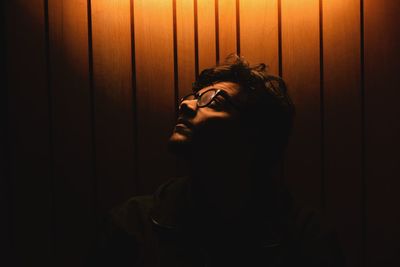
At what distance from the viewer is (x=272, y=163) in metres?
2.73

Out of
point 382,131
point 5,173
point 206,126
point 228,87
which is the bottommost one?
point 5,173

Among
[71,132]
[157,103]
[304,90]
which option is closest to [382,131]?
[304,90]

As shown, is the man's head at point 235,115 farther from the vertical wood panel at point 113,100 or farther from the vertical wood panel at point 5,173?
the vertical wood panel at point 5,173

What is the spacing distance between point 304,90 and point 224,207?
1.18 metres

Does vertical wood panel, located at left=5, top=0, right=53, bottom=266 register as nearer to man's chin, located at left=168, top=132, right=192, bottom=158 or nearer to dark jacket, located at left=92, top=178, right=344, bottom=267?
dark jacket, located at left=92, top=178, right=344, bottom=267

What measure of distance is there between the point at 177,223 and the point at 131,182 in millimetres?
785

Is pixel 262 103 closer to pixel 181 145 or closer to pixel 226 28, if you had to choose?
pixel 181 145

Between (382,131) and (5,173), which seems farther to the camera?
(382,131)

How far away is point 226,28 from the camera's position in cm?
310

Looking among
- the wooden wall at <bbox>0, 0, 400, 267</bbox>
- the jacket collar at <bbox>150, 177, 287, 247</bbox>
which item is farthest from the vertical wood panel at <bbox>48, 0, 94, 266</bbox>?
the jacket collar at <bbox>150, 177, 287, 247</bbox>

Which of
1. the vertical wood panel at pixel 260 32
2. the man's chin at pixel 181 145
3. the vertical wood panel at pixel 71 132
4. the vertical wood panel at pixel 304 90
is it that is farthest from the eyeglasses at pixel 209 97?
the vertical wood panel at pixel 71 132

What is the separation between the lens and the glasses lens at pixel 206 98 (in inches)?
97.0

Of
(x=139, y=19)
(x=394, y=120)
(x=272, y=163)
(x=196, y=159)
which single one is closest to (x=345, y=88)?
(x=394, y=120)

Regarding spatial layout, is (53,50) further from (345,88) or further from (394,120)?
(394,120)
